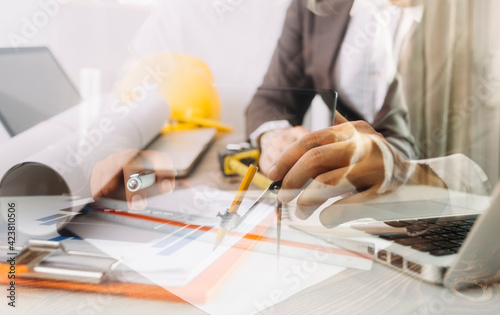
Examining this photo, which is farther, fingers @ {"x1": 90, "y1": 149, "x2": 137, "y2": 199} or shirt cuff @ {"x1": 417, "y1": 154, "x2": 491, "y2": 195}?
shirt cuff @ {"x1": 417, "y1": 154, "x2": 491, "y2": 195}

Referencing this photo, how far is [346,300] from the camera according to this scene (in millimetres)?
302

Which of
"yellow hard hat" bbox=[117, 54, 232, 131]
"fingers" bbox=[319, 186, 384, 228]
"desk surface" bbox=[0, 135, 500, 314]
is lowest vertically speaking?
"desk surface" bbox=[0, 135, 500, 314]

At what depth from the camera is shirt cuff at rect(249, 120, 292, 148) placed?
0.37 m

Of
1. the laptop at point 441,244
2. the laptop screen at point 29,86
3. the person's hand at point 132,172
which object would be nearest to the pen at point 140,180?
the person's hand at point 132,172

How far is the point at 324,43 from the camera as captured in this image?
0.43 m

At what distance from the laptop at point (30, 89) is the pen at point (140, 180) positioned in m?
A: 0.10

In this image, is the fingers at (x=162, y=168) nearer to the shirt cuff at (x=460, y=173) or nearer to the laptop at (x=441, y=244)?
the laptop at (x=441, y=244)

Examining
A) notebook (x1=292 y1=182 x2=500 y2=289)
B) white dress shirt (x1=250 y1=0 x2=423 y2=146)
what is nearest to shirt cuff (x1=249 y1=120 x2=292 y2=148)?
white dress shirt (x1=250 y1=0 x2=423 y2=146)

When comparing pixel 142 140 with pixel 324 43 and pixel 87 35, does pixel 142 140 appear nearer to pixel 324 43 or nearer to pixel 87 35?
pixel 87 35

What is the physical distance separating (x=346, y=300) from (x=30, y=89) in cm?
37

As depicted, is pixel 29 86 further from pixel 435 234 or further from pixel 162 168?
pixel 435 234

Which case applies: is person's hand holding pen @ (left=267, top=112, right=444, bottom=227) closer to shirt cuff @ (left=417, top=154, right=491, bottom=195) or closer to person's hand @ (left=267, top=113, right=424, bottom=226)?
person's hand @ (left=267, top=113, right=424, bottom=226)

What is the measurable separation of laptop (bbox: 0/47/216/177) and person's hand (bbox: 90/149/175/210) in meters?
0.07

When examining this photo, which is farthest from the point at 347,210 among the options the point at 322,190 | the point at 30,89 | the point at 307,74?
the point at 30,89
